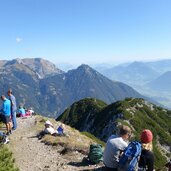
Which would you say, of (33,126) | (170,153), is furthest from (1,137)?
(170,153)

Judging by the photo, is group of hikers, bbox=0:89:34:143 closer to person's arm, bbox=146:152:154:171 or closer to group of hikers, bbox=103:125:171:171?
group of hikers, bbox=103:125:171:171

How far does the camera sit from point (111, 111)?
132 meters

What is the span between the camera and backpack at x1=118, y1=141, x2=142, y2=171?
523 inches

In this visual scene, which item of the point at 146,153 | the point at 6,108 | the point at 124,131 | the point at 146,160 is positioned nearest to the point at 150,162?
the point at 146,160

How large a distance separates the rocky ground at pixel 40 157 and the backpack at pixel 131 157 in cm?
483

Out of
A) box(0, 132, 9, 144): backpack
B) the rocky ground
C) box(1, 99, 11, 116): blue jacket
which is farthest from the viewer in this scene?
box(1, 99, 11, 116): blue jacket

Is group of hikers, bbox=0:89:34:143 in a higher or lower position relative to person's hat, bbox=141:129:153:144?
lower

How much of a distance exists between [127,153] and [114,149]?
1.25 metres

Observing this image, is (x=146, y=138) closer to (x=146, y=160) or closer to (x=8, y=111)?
(x=146, y=160)

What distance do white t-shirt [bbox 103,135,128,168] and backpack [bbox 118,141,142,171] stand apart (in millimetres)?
854

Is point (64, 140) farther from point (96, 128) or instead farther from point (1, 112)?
point (96, 128)

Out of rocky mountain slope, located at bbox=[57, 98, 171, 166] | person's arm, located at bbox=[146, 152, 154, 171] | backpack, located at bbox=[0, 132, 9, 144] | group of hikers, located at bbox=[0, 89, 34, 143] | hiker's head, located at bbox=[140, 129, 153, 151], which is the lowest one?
rocky mountain slope, located at bbox=[57, 98, 171, 166]

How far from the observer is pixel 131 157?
1333cm

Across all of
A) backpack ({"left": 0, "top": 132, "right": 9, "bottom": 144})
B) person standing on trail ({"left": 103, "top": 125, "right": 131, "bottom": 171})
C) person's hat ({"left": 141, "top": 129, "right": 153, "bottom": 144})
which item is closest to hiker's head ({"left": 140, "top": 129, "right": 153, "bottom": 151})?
person's hat ({"left": 141, "top": 129, "right": 153, "bottom": 144})
